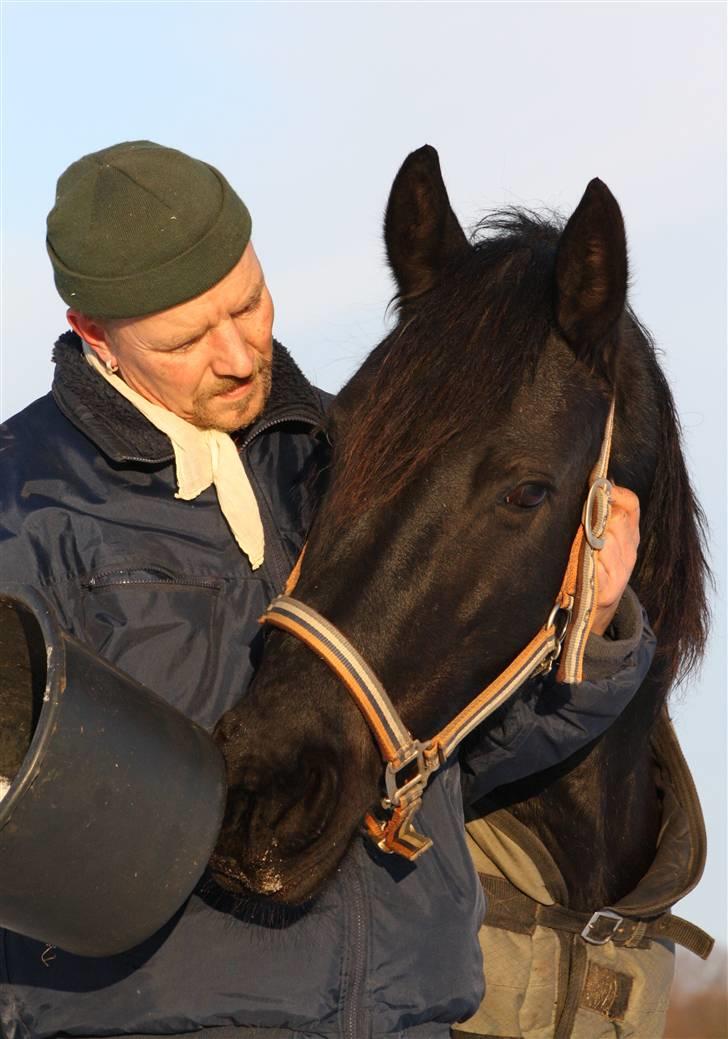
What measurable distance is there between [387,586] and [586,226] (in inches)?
34.2

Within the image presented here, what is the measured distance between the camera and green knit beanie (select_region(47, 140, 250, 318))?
2.70 metres

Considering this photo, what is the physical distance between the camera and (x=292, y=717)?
2463mm

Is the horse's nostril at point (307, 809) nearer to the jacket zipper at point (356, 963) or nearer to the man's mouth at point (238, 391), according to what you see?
the jacket zipper at point (356, 963)

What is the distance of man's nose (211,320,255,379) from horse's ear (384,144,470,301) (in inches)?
18.7

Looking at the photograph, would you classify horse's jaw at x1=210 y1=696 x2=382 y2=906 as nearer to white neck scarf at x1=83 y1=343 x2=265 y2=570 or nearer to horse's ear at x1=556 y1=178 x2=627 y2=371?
white neck scarf at x1=83 y1=343 x2=265 y2=570

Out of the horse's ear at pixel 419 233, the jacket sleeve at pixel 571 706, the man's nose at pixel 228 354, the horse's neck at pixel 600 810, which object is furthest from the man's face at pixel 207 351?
the horse's neck at pixel 600 810

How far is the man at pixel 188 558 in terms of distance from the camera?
A: 257 centimetres

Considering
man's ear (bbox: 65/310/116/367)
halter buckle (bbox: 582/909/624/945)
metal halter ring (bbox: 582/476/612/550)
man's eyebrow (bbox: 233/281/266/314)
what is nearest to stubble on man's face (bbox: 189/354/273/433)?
man's eyebrow (bbox: 233/281/266/314)

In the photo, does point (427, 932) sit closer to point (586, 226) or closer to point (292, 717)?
point (292, 717)

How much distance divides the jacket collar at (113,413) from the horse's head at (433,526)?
196 mm

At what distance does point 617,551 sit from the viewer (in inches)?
114

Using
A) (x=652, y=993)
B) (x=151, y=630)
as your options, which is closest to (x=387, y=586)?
(x=151, y=630)

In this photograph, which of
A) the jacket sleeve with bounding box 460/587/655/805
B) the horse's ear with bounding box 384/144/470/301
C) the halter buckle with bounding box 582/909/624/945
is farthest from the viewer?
the halter buckle with bounding box 582/909/624/945

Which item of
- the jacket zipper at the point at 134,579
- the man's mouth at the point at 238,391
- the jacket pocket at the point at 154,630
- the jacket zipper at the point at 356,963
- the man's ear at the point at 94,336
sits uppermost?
the man's ear at the point at 94,336
